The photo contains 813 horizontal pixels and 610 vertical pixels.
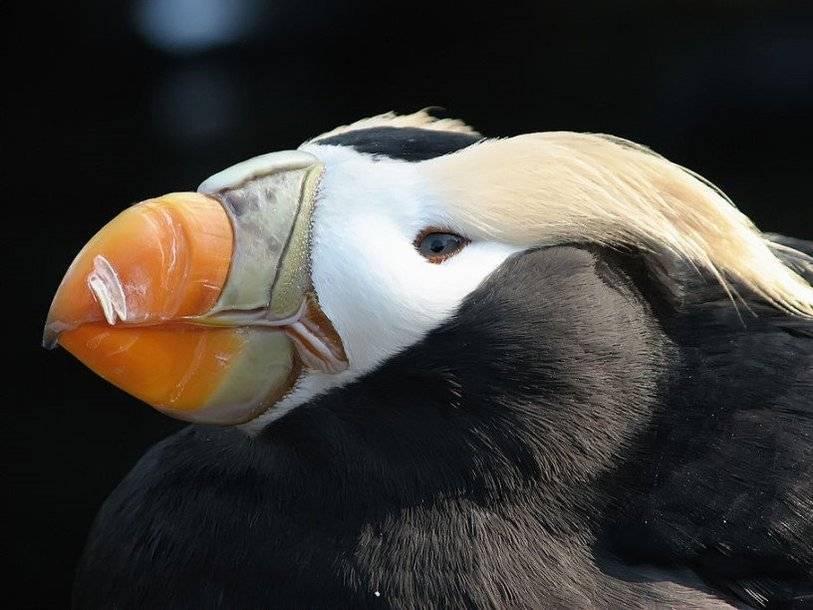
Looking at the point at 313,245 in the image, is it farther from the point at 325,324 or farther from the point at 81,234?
the point at 81,234

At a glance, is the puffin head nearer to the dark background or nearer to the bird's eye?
the bird's eye

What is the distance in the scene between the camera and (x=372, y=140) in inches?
64.6

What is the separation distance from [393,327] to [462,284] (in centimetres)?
10

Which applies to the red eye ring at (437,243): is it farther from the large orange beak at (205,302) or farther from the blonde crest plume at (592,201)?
the large orange beak at (205,302)

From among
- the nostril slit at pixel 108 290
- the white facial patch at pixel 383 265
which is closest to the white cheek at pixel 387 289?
the white facial patch at pixel 383 265

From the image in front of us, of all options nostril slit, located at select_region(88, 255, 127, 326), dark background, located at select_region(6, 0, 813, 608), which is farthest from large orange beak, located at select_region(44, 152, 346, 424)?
dark background, located at select_region(6, 0, 813, 608)

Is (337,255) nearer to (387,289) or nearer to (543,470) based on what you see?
(387,289)

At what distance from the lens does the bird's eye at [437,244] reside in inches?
60.4

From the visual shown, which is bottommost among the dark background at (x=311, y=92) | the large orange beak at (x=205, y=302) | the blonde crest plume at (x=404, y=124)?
the dark background at (x=311, y=92)

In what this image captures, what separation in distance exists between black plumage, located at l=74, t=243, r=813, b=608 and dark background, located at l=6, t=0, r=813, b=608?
5.46 feet

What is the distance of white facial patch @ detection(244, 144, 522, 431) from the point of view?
4.95ft

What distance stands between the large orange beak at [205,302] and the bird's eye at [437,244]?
0.14 meters

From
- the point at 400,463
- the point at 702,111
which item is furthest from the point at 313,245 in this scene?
the point at 702,111

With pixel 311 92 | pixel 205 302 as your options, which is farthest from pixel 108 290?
pixel 311 92
